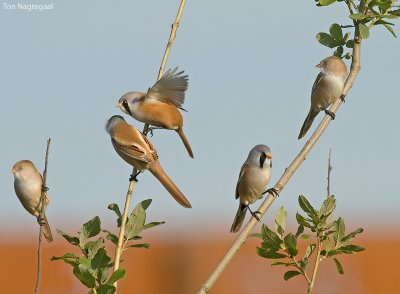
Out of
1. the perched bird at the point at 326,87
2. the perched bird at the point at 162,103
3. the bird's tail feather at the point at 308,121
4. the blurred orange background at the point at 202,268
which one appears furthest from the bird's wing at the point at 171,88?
the blurred orange background at the point at 202,268

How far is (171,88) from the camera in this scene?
3.30 metres

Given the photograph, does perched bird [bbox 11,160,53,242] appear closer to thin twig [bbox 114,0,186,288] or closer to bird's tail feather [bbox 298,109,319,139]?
bird's tail feather [bbox 298,109,319,139]

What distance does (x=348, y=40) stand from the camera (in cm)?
290

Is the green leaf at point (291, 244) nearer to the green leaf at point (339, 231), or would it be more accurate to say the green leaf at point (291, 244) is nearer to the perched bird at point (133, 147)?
the green leaf at point (339, 231)

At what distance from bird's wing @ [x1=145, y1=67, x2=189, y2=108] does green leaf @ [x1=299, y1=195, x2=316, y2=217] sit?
90 centimetres

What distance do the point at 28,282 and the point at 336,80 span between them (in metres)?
4.38

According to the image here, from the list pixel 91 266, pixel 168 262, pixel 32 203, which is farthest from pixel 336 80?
pixel 168 262

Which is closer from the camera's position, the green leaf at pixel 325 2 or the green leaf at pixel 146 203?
the green leaf at pixel 146 203

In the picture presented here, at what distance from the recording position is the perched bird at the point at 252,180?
14.2 ft

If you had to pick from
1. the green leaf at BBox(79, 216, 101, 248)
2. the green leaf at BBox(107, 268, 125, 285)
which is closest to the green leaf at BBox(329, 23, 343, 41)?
the green leaf at BBox(79, 216, 101, 248)

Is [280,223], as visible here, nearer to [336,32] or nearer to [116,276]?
[116,276]

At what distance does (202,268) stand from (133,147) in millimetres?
4792

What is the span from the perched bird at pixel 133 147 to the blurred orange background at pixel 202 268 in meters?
4.14

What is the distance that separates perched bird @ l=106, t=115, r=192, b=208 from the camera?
3.67m
